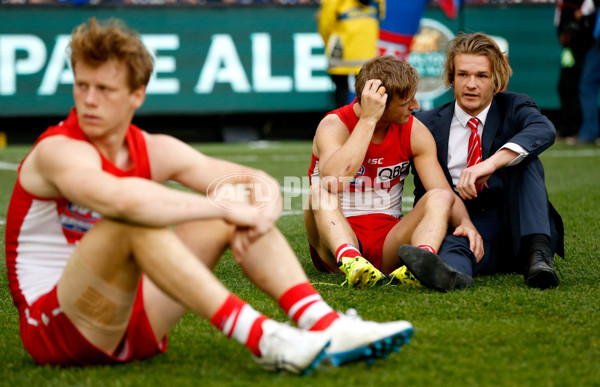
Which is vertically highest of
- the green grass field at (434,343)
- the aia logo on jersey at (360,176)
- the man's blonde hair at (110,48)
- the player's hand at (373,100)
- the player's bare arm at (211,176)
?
the man's blonde hair at (110,48)

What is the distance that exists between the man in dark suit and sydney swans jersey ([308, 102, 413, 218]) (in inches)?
6.3

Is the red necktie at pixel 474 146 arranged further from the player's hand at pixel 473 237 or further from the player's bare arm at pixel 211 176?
the player's bare arm at pixel 211 176

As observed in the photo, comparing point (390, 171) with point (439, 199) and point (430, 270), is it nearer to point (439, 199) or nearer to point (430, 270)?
point (439, 199)

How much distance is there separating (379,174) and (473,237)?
0.56 meters

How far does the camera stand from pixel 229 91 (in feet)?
41.9

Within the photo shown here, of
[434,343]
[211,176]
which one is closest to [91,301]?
[211,176]

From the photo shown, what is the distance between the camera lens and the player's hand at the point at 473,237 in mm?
3938

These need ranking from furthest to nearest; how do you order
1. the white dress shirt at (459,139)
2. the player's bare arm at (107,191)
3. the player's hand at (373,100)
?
the white dress shirt at (459,139) → the player's hand at (373,100) → the player's bare arm at (107,191)

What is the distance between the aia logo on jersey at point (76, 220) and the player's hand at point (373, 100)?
157 cm

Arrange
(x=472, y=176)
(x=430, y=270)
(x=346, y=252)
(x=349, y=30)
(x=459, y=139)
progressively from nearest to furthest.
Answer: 1. (x=430, y=270)
2. (x=472, y=176)
3. (x=346, y=252)
4. (x=459, y=139)
5. (x=349, y=30)

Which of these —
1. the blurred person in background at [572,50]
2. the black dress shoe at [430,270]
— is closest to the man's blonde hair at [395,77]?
the black dress shoe at [430,270]

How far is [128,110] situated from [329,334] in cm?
96

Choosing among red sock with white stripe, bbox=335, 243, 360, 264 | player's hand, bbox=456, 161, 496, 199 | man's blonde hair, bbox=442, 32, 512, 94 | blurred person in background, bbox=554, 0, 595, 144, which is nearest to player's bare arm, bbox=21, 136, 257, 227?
red sock with white stripe, bbox=335, 243, 360, 264

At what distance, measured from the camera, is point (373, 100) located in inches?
149
